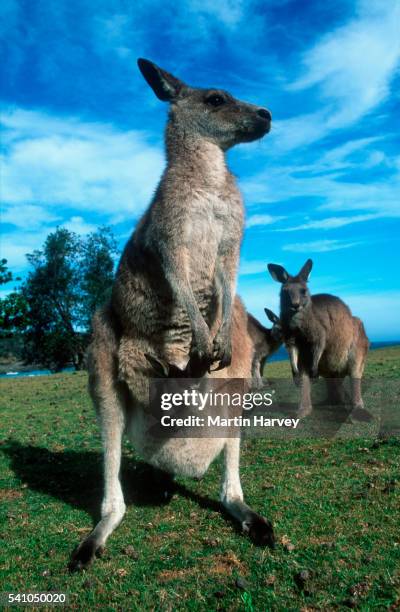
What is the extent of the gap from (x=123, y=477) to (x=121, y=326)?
1.41m

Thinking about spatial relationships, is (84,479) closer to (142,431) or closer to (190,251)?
(142,431)

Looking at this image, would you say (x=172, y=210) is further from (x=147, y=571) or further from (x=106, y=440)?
(x=147, y=571)

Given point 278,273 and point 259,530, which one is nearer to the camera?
point 259,530

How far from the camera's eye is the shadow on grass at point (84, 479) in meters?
3.85

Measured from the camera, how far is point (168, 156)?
370 cm

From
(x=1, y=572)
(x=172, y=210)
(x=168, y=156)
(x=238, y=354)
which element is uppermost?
(x=168, y=156)

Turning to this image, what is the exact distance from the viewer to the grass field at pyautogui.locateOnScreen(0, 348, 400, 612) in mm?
2395

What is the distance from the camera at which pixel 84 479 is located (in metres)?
4.44

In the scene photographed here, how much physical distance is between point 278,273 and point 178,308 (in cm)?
412

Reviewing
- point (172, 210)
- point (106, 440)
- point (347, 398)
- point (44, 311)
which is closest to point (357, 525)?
point (106, 440)

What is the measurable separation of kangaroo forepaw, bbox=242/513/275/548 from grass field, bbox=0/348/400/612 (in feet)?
0.20

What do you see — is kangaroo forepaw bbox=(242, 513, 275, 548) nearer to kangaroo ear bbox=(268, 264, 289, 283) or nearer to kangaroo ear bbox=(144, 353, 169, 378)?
kangaroo ear bbox=(144, 353, 169, 378)

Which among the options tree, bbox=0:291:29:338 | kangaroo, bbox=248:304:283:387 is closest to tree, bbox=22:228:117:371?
tree, bbox=0:291:29:338

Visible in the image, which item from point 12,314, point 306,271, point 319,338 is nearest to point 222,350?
point 319,338
